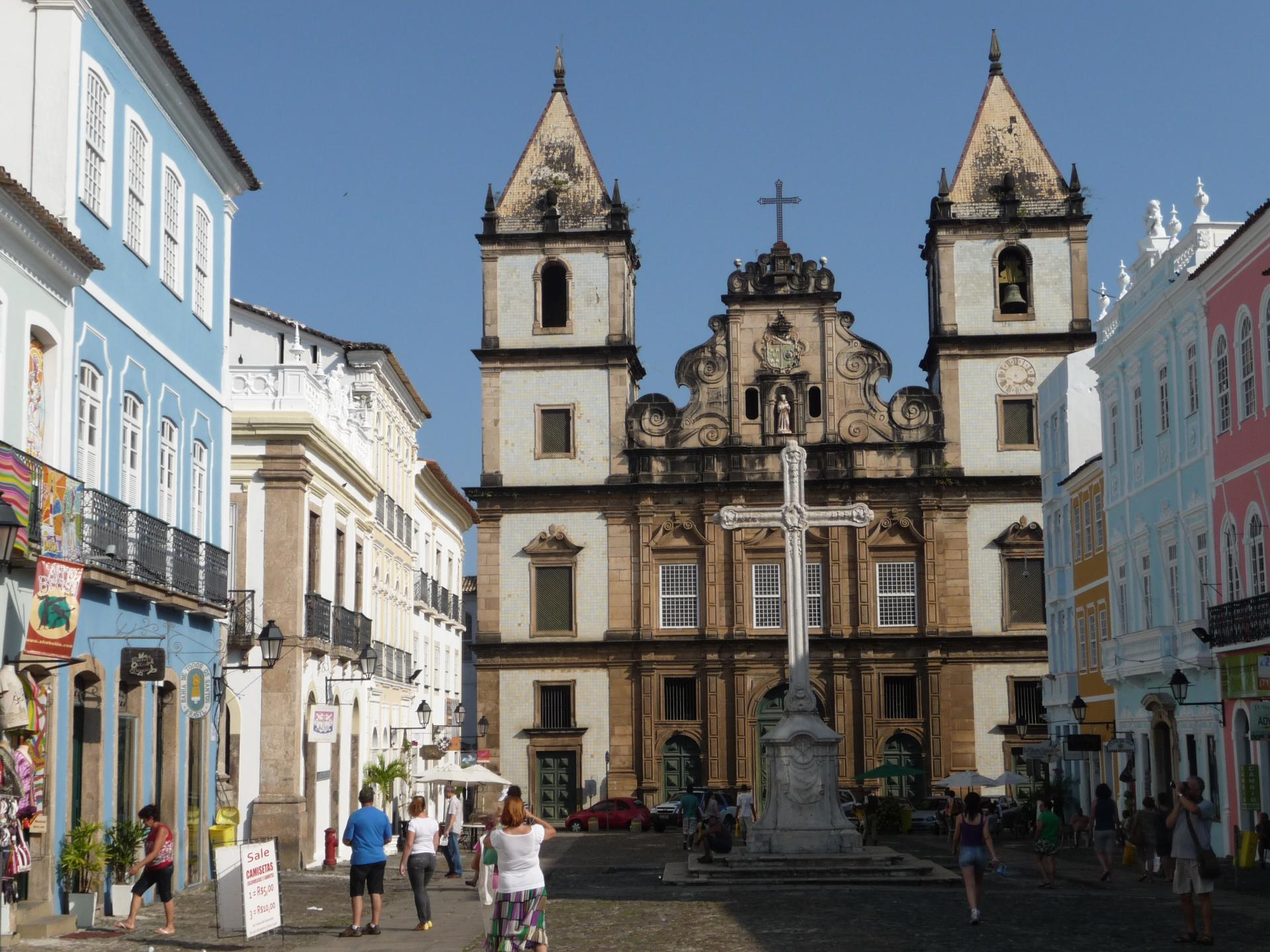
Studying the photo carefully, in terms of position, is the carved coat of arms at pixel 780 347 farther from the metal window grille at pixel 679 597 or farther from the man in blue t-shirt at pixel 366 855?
the man in blue t-shirt at pixel 366 855

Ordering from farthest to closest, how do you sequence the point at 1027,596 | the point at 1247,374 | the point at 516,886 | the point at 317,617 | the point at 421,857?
the point at 1027,596, the point at 317,617, the point at 1247,374, the point at 421,857, the point at 516,886

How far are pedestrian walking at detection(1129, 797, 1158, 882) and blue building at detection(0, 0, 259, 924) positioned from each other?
1407cm

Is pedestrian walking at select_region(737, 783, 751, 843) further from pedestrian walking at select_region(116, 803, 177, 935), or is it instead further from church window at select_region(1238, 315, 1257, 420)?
pedestrian walking at select_region(116, 803, 177, 935)

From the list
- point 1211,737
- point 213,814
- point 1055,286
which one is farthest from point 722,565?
point 213,814

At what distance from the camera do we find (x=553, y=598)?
5531cm

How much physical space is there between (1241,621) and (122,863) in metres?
17.8

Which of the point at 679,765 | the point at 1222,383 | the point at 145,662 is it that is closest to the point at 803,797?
the point at 1222,383

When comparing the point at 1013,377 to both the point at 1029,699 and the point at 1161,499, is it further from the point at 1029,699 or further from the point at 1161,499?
the point at 1161,499

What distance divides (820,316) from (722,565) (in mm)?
8511

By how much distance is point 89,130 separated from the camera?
19.8 m

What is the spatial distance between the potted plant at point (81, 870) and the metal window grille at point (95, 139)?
685cm

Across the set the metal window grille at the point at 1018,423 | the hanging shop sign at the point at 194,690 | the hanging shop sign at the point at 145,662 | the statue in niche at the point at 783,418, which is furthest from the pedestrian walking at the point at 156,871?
the metal window grille at the point at 1018,423

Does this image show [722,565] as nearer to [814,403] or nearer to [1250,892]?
[814,403]

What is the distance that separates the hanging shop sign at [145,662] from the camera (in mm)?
20531
